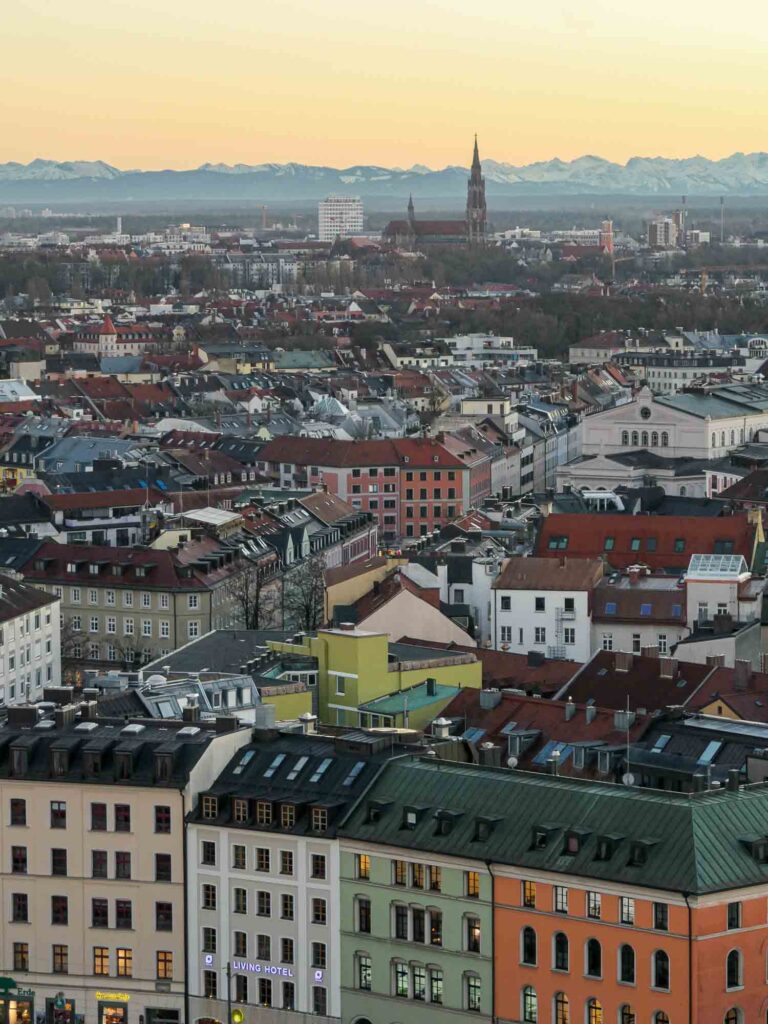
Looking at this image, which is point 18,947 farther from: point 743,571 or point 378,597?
point 743,571

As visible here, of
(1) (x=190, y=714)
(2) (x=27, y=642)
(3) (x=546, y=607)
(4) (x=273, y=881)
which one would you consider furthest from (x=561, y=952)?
(2) (x=27, y=642)

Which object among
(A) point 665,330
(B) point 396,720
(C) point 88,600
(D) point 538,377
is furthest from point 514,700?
(A) point 665,330

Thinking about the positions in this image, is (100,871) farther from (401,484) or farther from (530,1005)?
(401,484)

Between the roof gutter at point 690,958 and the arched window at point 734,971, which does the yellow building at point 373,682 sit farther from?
the roof gutter at point 690,958

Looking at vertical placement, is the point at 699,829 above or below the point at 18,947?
above

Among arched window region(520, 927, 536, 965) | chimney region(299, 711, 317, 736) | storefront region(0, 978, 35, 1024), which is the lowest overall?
storefront region(0, 978, 35, 1024)

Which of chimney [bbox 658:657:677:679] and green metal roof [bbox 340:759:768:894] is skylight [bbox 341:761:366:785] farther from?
chimney [bbox 658:657:677:679]

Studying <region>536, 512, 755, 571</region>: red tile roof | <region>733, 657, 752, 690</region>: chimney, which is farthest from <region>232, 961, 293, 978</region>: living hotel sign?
<region>536, 512, 755, 571</region>: red tile roof
